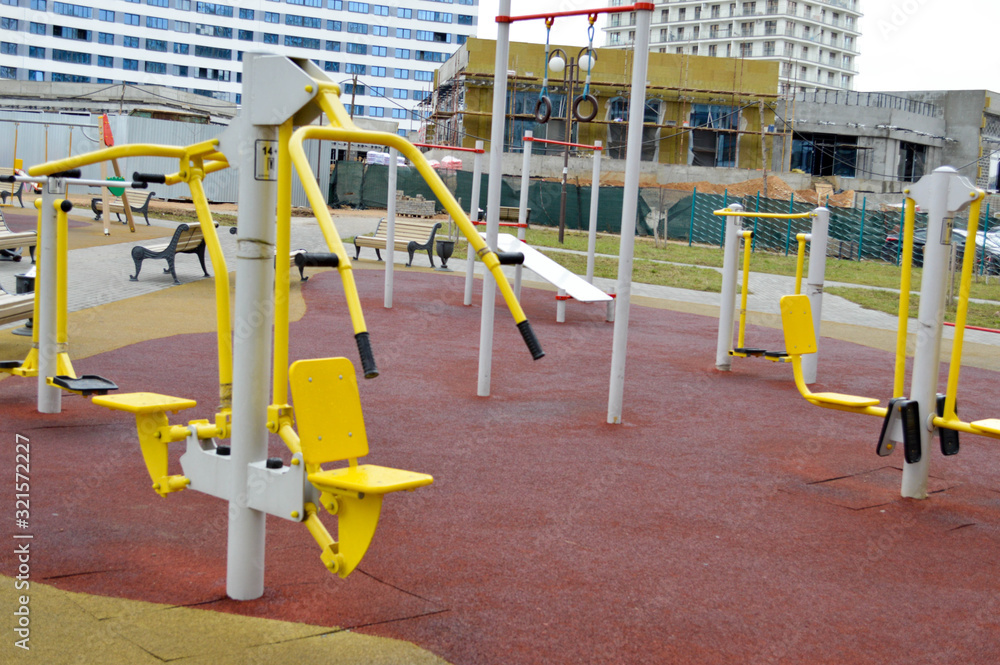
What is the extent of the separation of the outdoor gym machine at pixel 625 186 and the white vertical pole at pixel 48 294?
2.65 meters

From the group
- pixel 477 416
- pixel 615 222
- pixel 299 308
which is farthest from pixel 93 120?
pixel 477 416

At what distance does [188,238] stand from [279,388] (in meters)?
10.8

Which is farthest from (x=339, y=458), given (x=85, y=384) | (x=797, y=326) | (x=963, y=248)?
(x=963, y=248)

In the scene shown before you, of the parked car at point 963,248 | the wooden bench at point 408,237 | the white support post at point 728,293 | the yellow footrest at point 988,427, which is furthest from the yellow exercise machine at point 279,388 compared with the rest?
the parked car at point 963,248

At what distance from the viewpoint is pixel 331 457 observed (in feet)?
9.55

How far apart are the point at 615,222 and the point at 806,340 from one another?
29251 millimetres

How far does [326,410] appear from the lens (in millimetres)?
2963

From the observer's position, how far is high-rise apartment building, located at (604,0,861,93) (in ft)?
353

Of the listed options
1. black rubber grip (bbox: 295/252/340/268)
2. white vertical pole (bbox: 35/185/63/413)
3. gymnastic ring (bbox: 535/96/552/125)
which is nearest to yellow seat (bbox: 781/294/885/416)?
gymnastic ring (bbox: 535/96/552/125)

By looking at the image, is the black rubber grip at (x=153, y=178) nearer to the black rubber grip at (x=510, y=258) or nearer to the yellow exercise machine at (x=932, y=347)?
the black rubber grip at (x=510, y=258)

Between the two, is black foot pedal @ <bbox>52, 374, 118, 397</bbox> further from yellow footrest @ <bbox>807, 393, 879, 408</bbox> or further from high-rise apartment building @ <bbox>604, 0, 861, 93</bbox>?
high-rise apartment building @ <bbox>604, 0, 861, 93</bbox>

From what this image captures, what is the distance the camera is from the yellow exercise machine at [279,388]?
280cm

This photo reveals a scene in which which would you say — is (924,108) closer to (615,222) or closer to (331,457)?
(615,222)

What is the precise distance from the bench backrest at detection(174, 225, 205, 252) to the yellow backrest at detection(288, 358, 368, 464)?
10.3 meters
